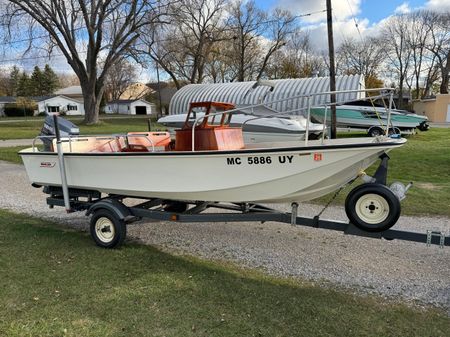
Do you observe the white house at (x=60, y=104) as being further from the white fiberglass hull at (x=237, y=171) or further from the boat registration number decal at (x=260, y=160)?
the boat registration number decal at (x=260, y=160)

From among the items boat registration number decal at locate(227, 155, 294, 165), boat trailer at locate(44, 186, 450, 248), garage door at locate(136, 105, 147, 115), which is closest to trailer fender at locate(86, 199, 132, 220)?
boat trailer at locate(44, 186, 450, 248)

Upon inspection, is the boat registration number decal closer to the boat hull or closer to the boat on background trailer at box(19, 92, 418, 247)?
the boat on background trailer at box(19, 92, 418, 247)

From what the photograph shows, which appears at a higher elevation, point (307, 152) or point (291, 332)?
point (307, 152)

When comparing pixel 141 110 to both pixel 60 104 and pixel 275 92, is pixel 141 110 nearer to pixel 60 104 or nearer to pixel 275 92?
pixel 60 104

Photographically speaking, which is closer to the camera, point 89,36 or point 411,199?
point 411,199

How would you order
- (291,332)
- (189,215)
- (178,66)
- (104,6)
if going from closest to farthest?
(291,332), (189,215), (104,6), (178,66)

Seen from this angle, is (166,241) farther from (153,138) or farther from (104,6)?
(104,6)

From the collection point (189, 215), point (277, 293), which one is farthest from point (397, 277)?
point (189, 215)

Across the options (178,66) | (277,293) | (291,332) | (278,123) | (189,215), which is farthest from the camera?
(178,66)

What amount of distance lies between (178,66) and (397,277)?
4428 centimetres

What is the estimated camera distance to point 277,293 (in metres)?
3.94

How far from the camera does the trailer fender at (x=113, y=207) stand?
5072 millimetres

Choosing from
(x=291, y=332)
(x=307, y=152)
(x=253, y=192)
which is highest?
(x=307, y=152)

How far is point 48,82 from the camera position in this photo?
84.3 m
